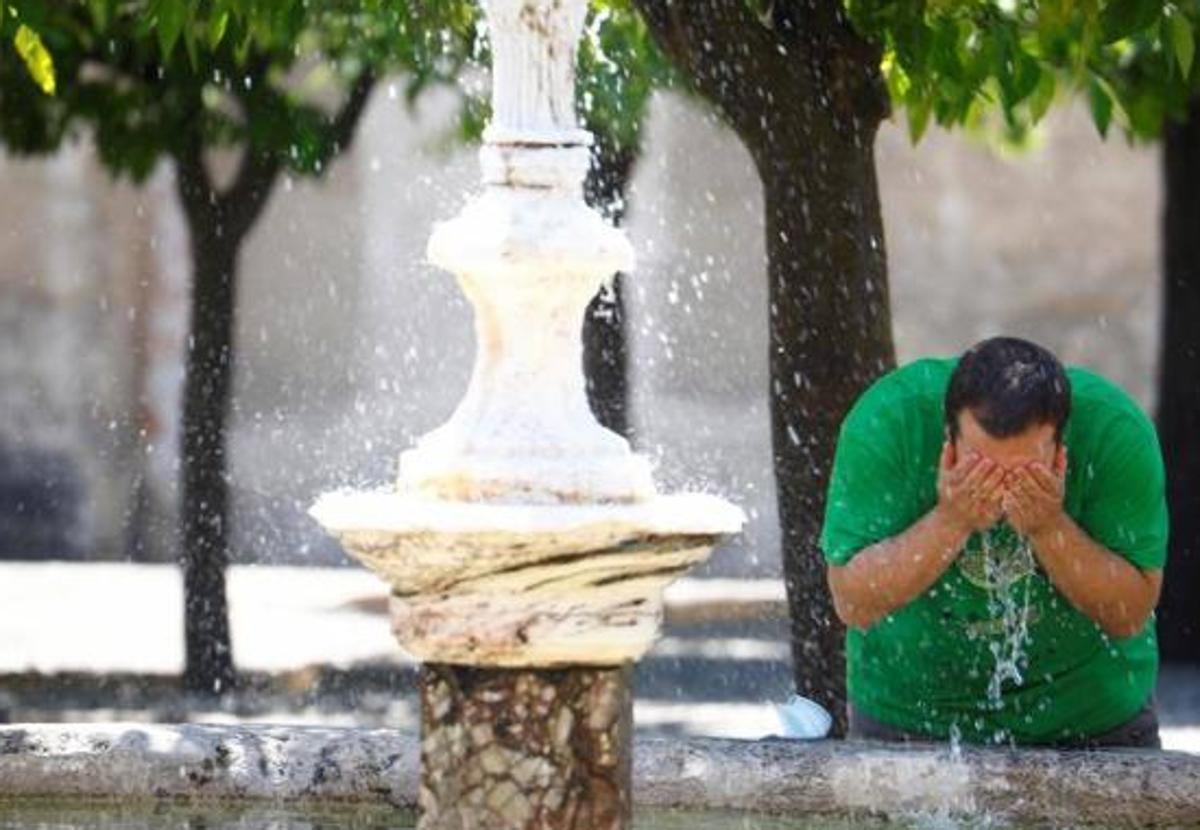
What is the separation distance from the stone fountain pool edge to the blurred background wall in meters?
12.1

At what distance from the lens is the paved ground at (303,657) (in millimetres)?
12164

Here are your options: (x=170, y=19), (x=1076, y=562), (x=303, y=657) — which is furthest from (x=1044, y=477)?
(x=303, y=657)

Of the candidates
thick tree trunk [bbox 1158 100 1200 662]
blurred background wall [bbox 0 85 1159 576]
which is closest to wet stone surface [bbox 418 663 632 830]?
thick tree trunk [bbox 1158 100 1200 662]

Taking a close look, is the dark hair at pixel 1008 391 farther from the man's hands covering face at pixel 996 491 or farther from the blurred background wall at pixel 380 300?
the blurred background wall at pixel 380 300

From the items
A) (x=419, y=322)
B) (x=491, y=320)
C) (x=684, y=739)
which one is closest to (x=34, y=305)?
(x=419, y=322)

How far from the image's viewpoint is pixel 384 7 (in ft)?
25.8

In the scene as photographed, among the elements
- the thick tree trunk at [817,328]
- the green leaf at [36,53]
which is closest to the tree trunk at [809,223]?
the thick tree trunk at [817,328]

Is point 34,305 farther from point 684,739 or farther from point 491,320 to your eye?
point 491,320

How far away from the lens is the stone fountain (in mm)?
3984

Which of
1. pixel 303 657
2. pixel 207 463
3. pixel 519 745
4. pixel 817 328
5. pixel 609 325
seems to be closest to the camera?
pixel 519 745

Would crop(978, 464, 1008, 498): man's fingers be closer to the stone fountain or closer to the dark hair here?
the dark hair

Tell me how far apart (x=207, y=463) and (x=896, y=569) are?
710 cm

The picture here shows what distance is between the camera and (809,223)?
23.4 feet

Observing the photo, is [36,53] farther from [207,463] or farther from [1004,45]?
[207,463]
